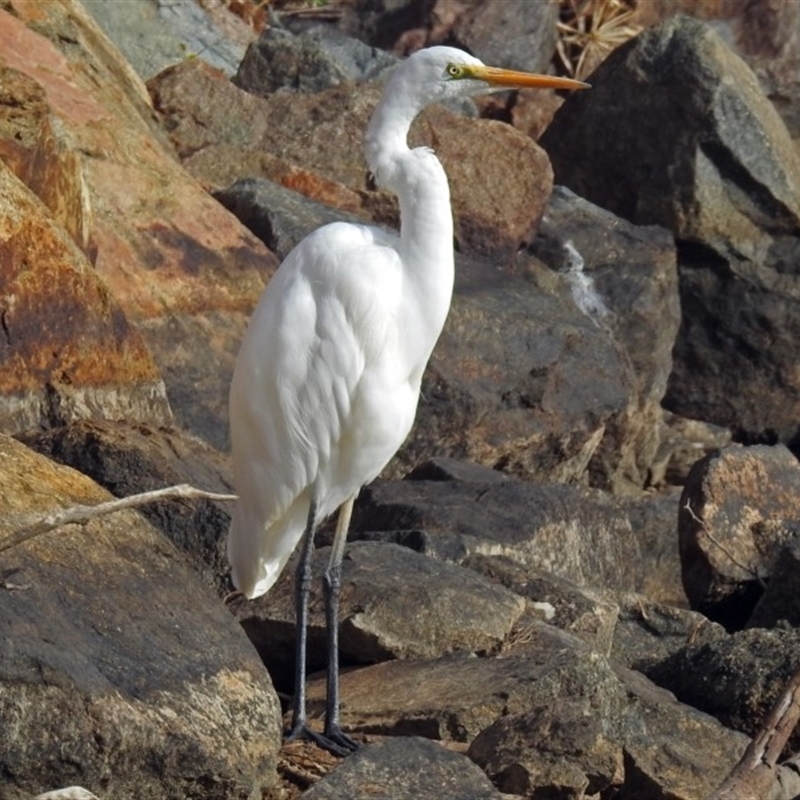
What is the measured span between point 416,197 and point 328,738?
1495mm

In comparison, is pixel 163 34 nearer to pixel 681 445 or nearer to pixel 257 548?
pixel 681 445

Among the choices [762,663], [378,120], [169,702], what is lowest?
[762,663]

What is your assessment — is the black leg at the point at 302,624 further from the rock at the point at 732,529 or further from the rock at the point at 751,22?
the rock at the point at 751,22

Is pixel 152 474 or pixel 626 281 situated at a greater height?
pixel 152 474

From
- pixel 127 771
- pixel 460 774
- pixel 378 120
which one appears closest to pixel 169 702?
pixel 127 771

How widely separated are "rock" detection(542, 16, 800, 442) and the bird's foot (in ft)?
21.4

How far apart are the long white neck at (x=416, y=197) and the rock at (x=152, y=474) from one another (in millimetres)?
920

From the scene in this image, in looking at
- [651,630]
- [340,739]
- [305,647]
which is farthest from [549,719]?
[651,630]

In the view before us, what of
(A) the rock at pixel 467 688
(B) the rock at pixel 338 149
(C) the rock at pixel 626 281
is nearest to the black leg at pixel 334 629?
(A) the rock at pixel 467 688

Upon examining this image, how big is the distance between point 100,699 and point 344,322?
1.69 meters

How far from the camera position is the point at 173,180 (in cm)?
899

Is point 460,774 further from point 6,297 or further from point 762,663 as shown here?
point 6,297

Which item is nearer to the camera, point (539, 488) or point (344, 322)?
point (344, 322)

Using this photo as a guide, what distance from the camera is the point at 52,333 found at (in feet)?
22.5
